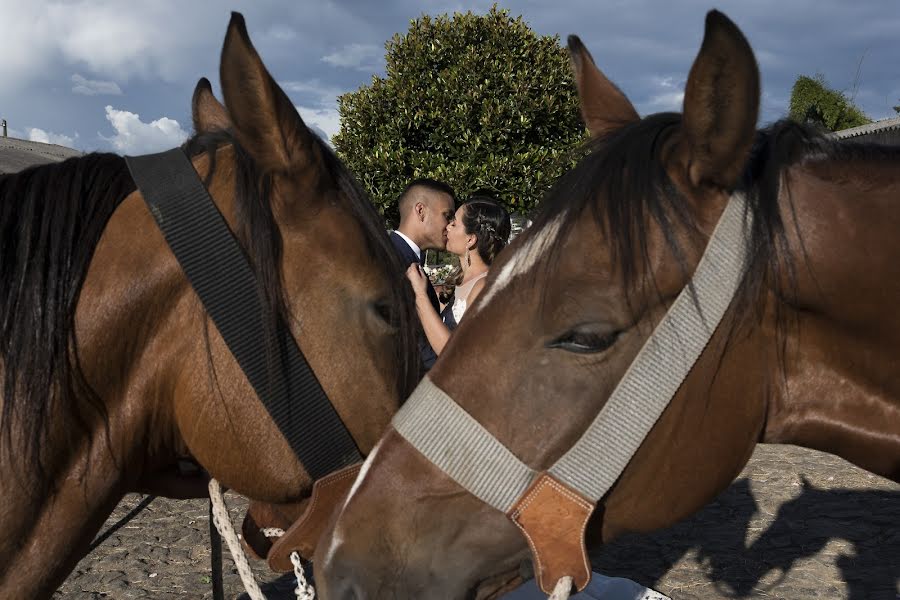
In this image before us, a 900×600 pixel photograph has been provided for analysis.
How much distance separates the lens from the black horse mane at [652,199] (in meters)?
1.30

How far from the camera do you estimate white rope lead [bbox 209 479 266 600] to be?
71.3 inches

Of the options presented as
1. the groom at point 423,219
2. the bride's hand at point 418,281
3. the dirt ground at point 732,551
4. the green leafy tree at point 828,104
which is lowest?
the dirt ground at point 732,551

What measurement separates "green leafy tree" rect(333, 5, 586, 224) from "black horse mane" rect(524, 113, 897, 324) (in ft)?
33.2

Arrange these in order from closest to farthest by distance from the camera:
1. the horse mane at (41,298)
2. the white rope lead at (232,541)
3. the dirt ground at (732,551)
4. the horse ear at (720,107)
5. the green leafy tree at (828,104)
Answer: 1. the horse ear at (720,107)
2. the horse mane at (41,298)
3. the white rope lead at (232,541)
4. the dirt ground at (732,551)
5. the green leafy tree at (828,104)

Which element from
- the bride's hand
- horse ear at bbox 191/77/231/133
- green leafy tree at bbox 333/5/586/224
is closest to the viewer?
horse ear at bbox 191/77/231/133

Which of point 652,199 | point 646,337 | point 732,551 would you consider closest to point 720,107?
point 652,199

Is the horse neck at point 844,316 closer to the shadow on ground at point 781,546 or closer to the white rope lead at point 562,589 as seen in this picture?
the white rope lead at point 562,589

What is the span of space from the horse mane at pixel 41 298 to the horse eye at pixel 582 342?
110cm

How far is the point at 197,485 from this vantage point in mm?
2023

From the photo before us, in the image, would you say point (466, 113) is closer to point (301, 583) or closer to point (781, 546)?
point (781, 546)

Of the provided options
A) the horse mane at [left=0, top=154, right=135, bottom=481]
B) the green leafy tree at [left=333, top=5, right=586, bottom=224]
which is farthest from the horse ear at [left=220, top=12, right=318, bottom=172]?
the green leafy tree at [left=333, top=5, right=586, bottom=224]

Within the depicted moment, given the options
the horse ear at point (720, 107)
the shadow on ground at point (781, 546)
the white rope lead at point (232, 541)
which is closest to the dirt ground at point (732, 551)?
the shadow on ground at point (781, 546)

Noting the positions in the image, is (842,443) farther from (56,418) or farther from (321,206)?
(56,418)

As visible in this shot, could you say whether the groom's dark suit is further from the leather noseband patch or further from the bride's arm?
the leather noseband patch
